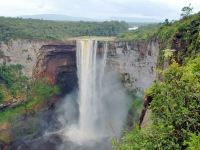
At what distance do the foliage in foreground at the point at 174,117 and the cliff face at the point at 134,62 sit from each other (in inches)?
567

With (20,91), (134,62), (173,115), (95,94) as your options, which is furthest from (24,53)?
(173,115)

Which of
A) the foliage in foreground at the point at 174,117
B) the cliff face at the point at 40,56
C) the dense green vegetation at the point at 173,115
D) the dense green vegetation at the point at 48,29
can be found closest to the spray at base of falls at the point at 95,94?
the cliff face at the point at 40,56

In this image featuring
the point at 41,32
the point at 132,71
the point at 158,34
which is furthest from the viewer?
the point at 41,32

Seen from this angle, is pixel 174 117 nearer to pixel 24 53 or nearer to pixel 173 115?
pixel 173 115

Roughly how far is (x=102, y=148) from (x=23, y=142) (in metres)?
7.26

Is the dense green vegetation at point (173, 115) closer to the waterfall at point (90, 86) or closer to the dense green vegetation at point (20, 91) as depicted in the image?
the waterfall at point (90, 86)

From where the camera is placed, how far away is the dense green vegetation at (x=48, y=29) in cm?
2516

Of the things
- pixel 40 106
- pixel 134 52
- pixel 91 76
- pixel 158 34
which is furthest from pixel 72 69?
pixel 158 34

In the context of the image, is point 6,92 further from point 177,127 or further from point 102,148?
point 177,127

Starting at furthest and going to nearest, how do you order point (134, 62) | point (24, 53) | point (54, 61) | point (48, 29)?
point (48, 29), point (54, 61), point (24, 53), point (134, 62)

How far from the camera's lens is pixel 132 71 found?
24.7 metres

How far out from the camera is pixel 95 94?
1035 inches

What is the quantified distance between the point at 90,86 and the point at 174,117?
65.6 feet

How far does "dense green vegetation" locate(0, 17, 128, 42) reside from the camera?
2516 cm
